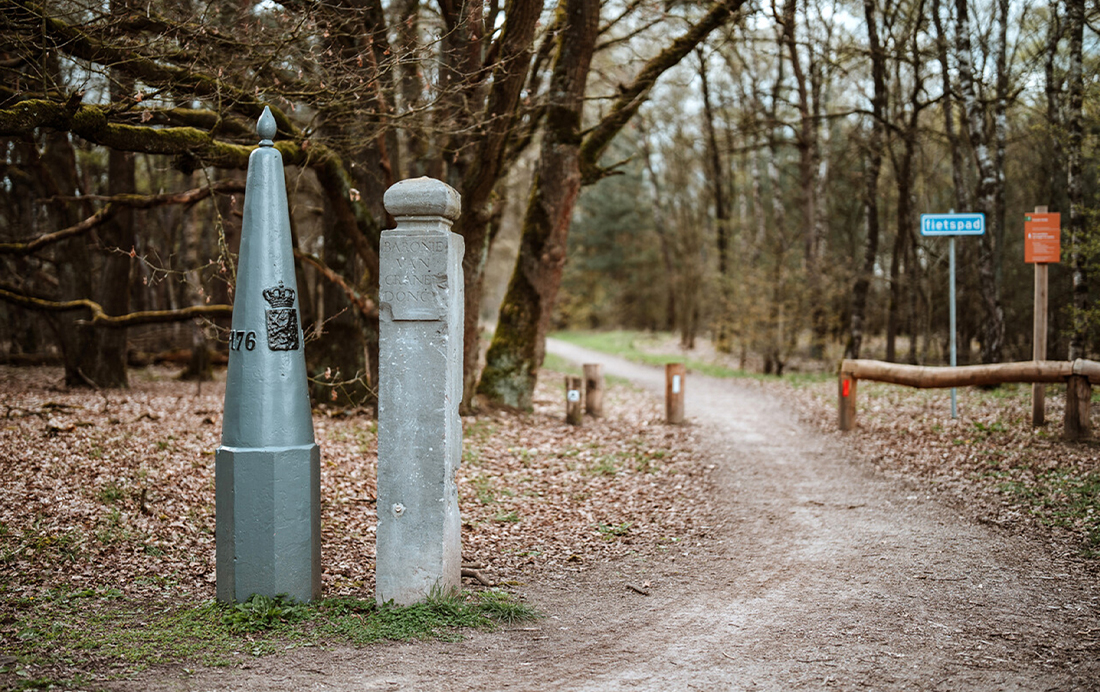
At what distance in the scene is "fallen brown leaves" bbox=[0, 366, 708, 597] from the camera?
5.82 meters

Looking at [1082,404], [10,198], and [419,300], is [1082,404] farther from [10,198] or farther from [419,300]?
[10,198]

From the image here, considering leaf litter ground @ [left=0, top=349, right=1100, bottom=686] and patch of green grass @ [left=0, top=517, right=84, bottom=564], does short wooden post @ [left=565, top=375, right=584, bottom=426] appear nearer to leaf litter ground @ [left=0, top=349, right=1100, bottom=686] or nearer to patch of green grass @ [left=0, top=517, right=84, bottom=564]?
leaf litter ground @ [left=0, top=349, right=1100, bottom=686]

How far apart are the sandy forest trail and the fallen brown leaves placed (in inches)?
31.7

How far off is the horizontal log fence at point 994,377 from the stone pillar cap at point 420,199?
800 centimetres

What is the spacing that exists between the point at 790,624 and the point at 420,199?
134 inches

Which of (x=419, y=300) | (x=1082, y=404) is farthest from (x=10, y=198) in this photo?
(x=1082, y=404)

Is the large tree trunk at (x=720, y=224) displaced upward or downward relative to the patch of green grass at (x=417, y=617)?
upward

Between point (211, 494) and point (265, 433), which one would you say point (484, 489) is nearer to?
point (211, 494)

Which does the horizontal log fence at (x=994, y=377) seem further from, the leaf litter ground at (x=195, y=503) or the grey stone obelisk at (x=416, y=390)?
the grey stone obelisk at (x=416, y=390)

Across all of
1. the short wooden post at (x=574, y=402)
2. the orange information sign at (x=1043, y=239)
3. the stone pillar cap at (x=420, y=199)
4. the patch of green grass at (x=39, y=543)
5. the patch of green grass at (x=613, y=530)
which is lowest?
the patch of green grass at (x=613, y=530)

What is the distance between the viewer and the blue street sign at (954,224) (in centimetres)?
1116

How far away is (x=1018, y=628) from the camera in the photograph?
4.54m

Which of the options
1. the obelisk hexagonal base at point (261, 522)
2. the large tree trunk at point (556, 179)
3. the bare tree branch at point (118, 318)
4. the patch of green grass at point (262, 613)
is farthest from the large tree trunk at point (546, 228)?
the patch of green grass at point (262, 613)

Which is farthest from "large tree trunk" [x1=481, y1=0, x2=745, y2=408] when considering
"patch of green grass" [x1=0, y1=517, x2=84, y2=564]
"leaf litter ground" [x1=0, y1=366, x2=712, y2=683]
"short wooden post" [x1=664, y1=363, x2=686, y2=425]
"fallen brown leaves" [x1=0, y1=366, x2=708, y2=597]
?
"patch of green grass" [x1=0, y1=517, x2=84, y2=564]
